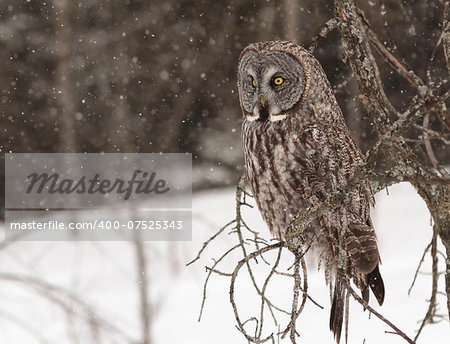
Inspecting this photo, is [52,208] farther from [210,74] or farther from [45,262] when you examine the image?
[210,74]

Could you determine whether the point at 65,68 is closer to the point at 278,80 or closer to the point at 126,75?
the point at 126,75

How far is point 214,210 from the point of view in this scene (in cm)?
587

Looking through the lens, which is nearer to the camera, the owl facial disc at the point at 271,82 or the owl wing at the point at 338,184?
the owl wing at the point at 338,184

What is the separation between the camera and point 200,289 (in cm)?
468

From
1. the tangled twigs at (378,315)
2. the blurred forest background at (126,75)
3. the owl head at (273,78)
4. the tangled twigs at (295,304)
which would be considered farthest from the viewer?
the blurred forest background at (126,75)

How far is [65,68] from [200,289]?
7.70 feet

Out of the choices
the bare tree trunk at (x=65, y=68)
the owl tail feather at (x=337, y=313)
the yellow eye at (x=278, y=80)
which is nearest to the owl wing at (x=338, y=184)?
the owl tail feather at (x=337, y=313)

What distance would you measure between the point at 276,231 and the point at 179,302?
276 centimetres

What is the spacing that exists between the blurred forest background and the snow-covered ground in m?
0.65

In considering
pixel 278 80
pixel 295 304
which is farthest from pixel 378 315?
pixel 278 80

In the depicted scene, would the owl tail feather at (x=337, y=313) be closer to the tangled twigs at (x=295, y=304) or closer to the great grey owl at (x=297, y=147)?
the great grey owl at (x=297, y=147)

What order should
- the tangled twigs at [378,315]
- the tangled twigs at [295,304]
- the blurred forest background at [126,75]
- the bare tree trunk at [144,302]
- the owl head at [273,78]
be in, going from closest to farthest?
the tangled twigs at [378,315], the tangled twigs at [295,304], the owl head at [273,78], the bare tree trunk at [144,302], the blurred forest background at [126,75]

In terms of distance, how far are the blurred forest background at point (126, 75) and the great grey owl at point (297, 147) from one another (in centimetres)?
303

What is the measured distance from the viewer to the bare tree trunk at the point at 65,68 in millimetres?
5363
